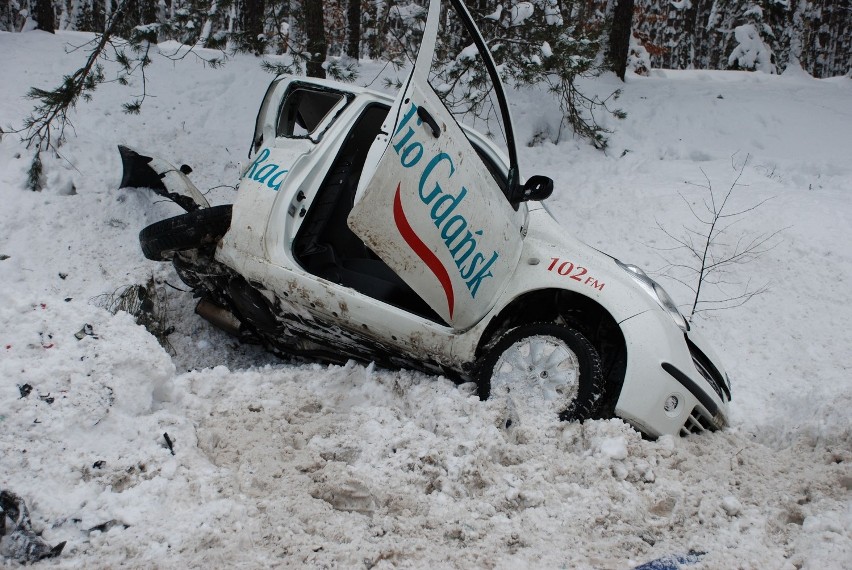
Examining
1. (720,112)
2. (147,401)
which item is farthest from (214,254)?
(720,112)

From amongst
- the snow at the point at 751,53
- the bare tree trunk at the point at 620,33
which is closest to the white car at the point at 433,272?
the bare tree trunk at the point at 620,33

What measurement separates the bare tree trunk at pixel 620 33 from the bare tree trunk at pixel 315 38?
5519 millimetres

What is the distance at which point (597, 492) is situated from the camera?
3100 millimetres

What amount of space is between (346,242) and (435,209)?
1.42 m

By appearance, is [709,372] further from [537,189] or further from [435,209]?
[435,209]

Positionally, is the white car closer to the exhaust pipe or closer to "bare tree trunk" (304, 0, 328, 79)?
the exhaust pipe

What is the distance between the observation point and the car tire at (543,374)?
3.65 meters

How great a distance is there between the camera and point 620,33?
443 inches

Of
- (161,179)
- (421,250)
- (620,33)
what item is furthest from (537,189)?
(620,33)

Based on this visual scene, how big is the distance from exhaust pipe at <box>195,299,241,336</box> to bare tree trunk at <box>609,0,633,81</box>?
8.48 metres

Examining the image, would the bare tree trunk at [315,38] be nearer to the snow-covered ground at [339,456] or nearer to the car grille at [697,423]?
the snow-covered ground at [339,456]

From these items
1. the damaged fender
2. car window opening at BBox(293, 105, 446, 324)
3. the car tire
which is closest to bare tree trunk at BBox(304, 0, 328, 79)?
the damaged fender

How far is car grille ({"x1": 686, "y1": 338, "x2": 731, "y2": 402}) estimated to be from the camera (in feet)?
13.2

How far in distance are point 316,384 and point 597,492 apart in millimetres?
1699
